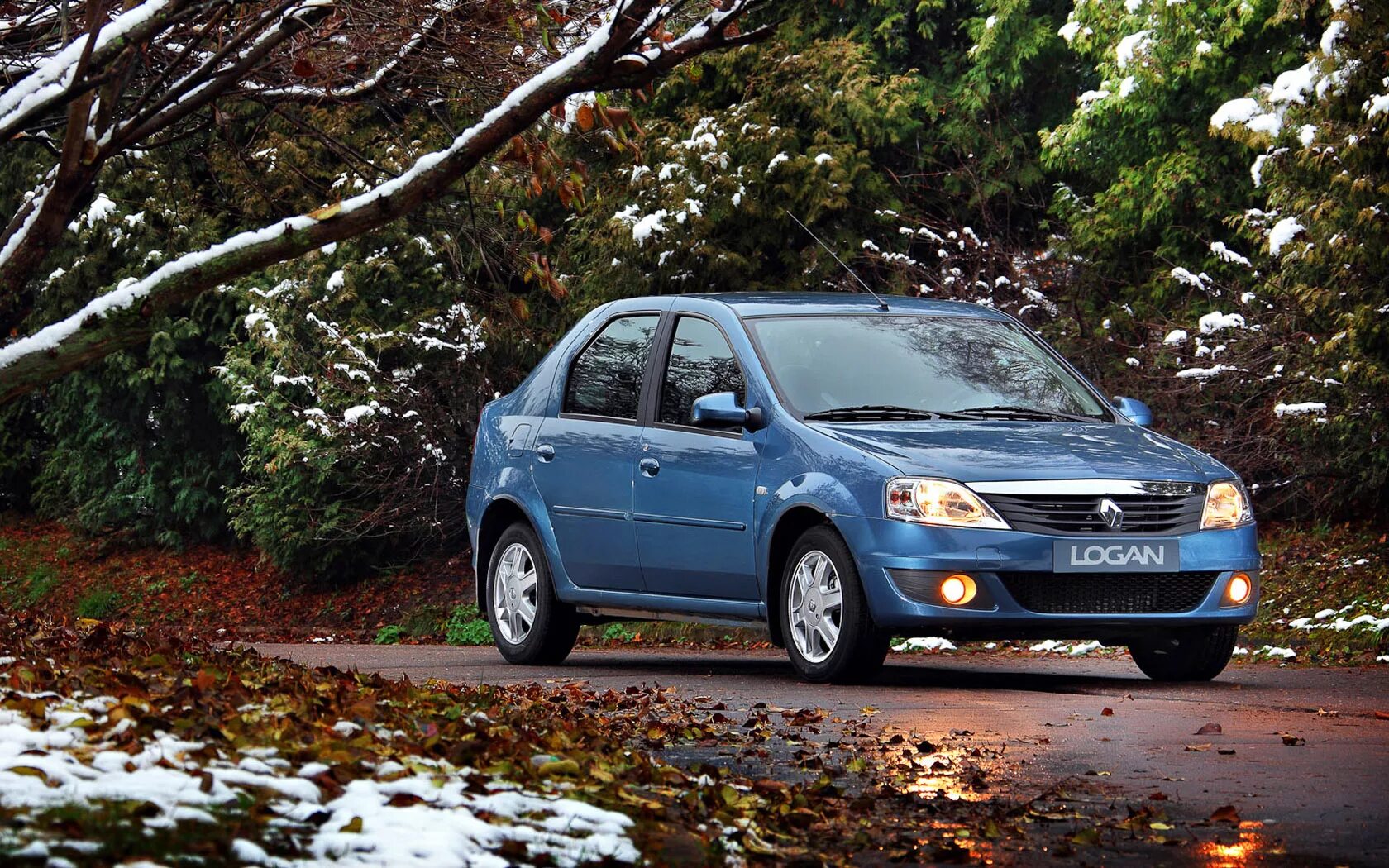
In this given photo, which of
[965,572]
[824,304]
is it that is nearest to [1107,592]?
[965,572]

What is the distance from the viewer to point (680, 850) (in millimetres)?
4730

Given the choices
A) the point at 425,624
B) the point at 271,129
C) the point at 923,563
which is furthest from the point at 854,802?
the point at 271,129

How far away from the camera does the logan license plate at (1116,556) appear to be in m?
9.20

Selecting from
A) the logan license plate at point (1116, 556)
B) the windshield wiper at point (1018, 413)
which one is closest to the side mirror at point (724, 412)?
the windshield wiper at point (1018, 413)

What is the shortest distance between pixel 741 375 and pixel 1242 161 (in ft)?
36.2

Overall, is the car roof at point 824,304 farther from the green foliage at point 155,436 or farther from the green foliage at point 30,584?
the green foliage at point 30,584

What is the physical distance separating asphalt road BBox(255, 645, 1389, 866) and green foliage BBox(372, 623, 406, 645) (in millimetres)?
6529

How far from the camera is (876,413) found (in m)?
10.0

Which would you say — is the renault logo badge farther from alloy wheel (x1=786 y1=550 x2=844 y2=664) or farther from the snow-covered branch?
the snow-covered branch

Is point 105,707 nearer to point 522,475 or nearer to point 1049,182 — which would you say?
point 522,475

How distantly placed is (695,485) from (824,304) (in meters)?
1.26

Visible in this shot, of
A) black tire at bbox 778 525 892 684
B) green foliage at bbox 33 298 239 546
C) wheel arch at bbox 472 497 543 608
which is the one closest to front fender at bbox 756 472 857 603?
black tire at bbox 778 525 892 684

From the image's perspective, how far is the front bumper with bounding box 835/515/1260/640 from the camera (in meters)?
9.15

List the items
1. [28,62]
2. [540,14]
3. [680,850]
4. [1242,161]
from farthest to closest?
1. [1242,161]
2. [28,62]
3. [540,14]
4. [680,850]
